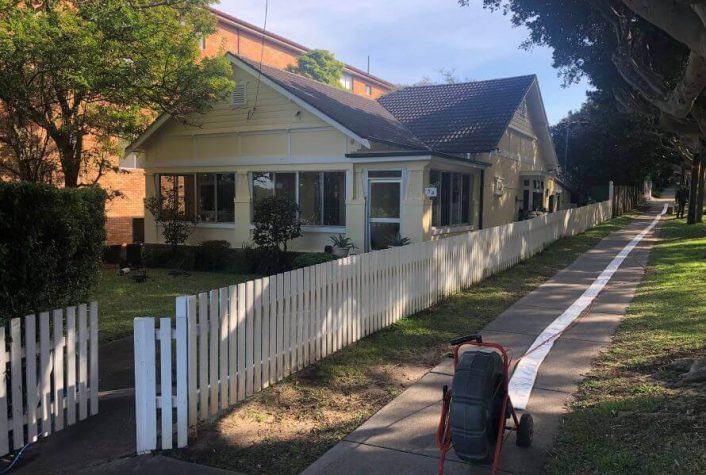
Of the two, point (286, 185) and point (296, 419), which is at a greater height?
point (286, 185)

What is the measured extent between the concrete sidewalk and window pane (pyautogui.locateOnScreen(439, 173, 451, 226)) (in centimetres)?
623

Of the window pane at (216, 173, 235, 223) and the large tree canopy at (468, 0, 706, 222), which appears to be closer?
the large tree canopy at (468, 0, 706, 222)

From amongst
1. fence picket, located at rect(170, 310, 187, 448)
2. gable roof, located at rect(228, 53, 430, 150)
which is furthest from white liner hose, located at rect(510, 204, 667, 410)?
gable roof, located at rect(228, 53, 430, 150)

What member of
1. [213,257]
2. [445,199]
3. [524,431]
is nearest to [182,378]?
[524,431]

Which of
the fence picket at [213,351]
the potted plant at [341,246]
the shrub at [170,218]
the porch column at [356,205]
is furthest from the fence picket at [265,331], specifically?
the shrub at [170,218]

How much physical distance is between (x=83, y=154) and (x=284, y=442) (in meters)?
13.9

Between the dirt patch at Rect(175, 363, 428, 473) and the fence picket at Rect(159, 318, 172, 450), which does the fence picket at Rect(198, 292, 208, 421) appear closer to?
the dirt patch at Rect(175, 363, 428, 473)

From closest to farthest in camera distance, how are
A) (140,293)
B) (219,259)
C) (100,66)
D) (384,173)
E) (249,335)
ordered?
(249,335) < (140,293) < (100,66) < (384,173) < (219,259)

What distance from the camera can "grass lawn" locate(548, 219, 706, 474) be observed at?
12.6ft

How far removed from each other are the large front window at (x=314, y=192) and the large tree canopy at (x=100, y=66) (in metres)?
2.86

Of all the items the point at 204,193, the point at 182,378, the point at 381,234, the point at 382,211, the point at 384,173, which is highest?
the point at 384,173

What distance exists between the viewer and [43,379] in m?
4.32

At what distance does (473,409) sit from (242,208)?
1367cm

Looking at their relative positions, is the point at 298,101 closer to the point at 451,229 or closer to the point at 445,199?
the point at 445,199
